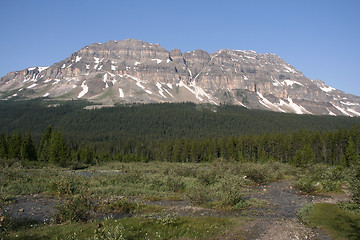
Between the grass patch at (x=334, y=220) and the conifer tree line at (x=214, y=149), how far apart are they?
51.4m

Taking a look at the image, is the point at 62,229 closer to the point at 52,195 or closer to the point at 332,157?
the point at 52,195

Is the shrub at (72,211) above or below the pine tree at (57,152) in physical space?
above

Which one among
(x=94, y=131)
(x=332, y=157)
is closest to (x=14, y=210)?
(x=332, y=157)

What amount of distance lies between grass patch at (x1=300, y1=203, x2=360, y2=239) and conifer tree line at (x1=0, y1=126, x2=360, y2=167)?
5140 centimetres

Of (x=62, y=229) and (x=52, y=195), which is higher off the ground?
(x=62, y=229)

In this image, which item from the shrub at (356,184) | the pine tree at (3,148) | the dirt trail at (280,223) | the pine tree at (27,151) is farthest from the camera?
the pine tree at (3,148)

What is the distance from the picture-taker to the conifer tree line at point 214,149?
241ft

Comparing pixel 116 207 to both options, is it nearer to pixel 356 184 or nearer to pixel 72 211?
pixel 72 211

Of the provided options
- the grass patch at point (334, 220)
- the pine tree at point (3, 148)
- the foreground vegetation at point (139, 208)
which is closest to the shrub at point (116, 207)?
the foreground vegetation at point (139, 208)

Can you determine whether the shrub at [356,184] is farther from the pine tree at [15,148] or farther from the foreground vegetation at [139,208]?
the pine tree at [15,148]

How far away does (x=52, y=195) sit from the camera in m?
26.0

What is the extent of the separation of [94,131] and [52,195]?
177 meters

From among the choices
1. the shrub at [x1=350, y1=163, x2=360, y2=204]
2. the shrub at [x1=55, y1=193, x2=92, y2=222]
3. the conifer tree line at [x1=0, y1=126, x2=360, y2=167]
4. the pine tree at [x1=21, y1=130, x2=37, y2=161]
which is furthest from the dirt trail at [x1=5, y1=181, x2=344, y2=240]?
the pine tree at [x1=21, y1=130, x2=37, y2=161]

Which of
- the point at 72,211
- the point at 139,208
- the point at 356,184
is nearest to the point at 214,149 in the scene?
the point at 139,208
